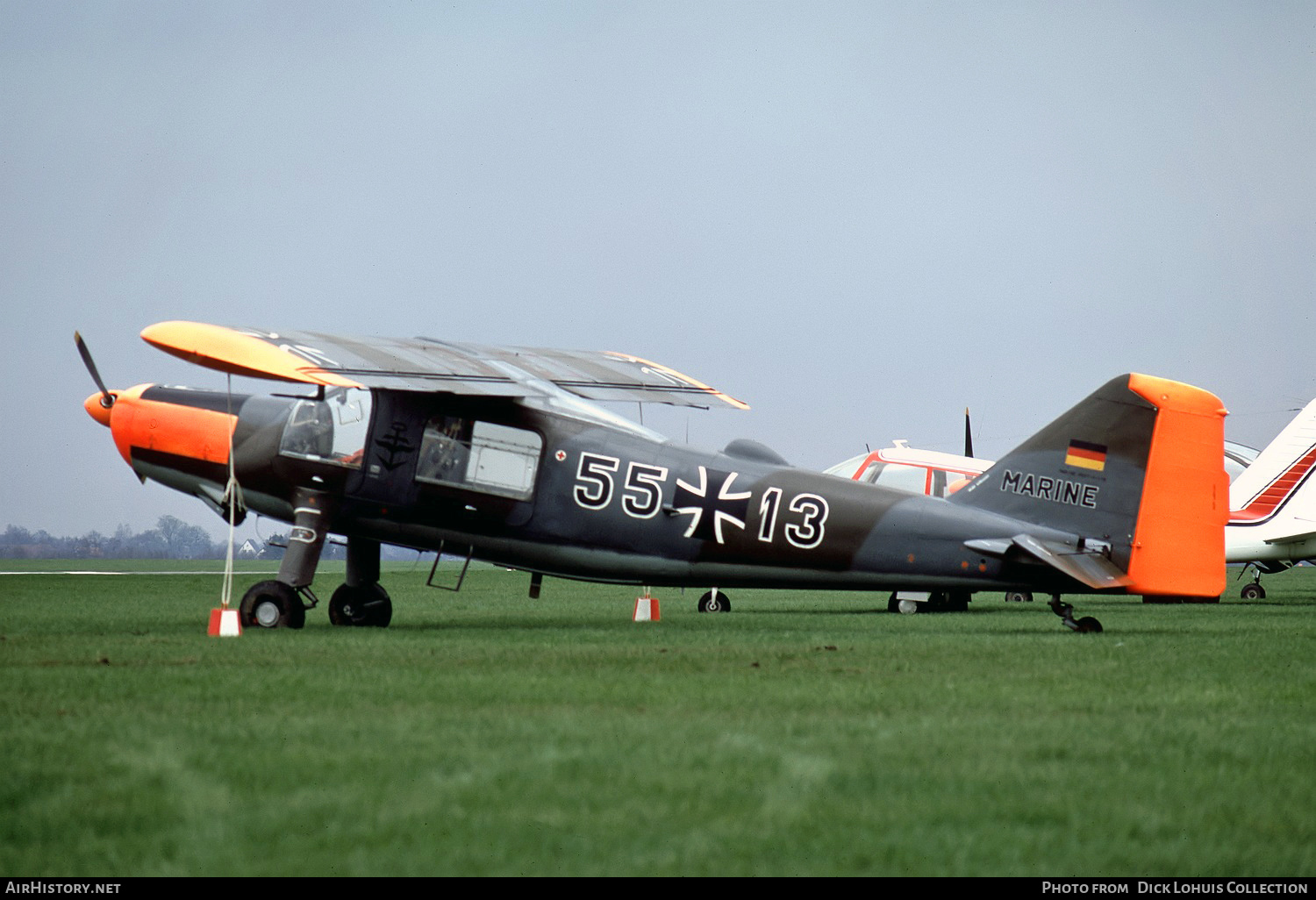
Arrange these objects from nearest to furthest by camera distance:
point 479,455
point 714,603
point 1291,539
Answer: point 479,455 < point 714,603 < point 1291,539

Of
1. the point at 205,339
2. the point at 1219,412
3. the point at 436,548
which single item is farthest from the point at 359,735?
the point at 1219,412

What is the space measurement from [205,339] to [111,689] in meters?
5.52

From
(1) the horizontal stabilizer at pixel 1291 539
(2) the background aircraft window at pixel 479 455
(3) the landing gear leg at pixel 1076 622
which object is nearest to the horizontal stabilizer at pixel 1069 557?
(3) the landing gear leg at pixel 1076 622

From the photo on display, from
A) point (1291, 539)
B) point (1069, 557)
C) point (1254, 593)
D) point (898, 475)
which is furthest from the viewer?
point (1254, 593)

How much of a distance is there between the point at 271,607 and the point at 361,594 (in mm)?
1452

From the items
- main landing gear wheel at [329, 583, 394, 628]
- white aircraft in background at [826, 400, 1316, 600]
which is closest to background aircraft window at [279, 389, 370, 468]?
main landing gear wheel at [329, 583, 394, 628]

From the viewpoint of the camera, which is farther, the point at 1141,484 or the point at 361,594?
the point at 361,594

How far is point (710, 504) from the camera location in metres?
14.7

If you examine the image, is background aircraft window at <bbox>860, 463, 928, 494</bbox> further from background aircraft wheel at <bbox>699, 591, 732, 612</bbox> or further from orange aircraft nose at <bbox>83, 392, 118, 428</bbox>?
orange aircraft nose at <bbox>83, 392, 118, 428</bbox>

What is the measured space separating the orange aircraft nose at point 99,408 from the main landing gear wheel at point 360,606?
3.38 meters

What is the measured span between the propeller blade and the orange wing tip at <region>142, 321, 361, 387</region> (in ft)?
7.88

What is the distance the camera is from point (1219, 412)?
552 inches

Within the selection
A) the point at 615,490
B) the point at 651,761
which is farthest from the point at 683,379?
the point at 651,761

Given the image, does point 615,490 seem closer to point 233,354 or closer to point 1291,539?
point 233,354
